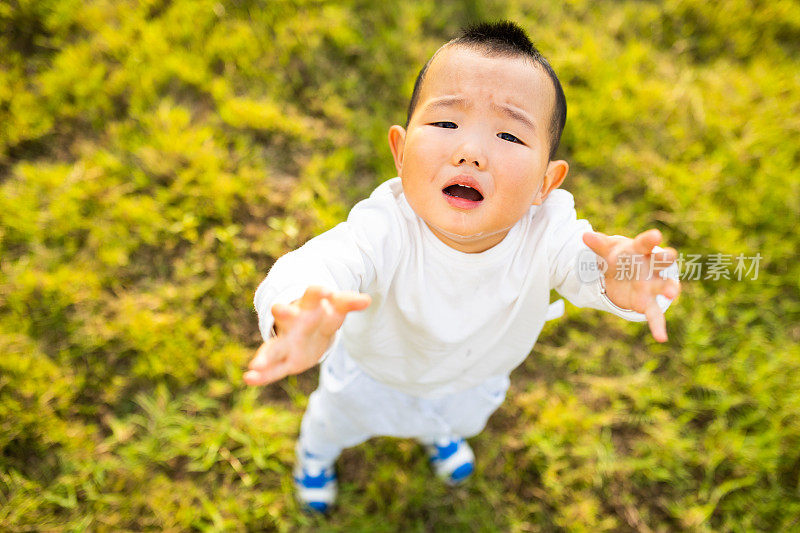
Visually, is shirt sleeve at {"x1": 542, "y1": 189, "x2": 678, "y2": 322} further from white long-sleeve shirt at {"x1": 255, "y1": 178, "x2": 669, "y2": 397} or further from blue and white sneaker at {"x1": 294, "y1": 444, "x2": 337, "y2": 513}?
blue and white sneaker at {"x1": 294, "y1": 444, "x2": 337, "y2": 513}

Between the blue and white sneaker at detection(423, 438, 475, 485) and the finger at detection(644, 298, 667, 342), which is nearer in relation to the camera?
the finger at detection(644, 298, 667, 342)

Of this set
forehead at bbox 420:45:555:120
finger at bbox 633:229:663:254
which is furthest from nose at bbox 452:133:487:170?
finger at bbox 633:229:663:254

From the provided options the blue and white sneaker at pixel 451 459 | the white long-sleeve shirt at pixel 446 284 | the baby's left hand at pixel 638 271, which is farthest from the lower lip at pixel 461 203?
the blue and white sneaker at pixel 451 459

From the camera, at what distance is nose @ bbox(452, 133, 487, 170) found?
1135mm

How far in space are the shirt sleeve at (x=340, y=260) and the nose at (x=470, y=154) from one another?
22cm

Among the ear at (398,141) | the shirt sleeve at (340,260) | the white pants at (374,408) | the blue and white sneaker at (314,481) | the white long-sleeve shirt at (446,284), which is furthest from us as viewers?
the blue and white sneaker at (314,481)

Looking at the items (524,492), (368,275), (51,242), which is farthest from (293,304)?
(51,242)

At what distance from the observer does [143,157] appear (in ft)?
8.08

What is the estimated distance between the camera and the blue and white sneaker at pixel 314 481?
198cm

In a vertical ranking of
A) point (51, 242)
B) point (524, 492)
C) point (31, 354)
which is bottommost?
point (524, 492)

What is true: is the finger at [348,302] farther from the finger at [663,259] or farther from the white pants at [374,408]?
the white pants at [374,408]

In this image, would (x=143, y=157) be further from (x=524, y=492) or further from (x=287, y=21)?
(x=524, y=492)

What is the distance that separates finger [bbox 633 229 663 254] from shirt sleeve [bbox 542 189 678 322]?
151mm

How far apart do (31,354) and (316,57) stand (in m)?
1.93
